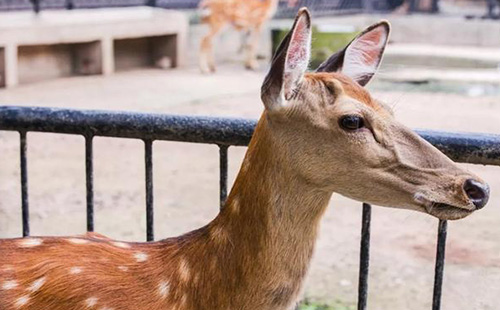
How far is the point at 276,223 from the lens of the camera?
7.66ft

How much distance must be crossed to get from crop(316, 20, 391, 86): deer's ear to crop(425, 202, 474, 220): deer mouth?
48 cm

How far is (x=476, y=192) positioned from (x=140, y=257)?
2.96ft

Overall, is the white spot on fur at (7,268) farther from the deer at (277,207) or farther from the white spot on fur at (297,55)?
the white spot on fur at (297,55)

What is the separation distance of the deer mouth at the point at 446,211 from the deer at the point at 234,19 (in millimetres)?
13921

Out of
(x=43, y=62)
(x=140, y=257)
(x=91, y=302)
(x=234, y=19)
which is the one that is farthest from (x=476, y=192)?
(x=234, y=19)

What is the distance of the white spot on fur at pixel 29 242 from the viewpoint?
96.3 inches

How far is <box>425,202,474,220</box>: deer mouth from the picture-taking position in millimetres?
2201

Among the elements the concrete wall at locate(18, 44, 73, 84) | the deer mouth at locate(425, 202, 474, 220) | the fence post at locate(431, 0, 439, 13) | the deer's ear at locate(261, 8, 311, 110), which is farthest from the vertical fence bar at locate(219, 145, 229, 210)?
the fence post at locate(431, 0, 439, 13)

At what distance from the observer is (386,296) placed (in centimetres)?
537

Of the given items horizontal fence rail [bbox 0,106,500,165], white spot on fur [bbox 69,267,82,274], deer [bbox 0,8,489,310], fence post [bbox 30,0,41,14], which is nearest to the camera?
deer [bbox 0,8,489,310]

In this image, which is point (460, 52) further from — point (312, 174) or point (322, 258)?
point (312, 174)

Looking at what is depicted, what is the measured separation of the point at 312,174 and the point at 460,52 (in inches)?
702

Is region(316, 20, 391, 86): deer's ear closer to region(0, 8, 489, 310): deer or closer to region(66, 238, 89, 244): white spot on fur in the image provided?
region(0, 8, 489, 310): deer

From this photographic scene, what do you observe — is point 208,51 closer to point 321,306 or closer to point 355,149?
point 321,306
